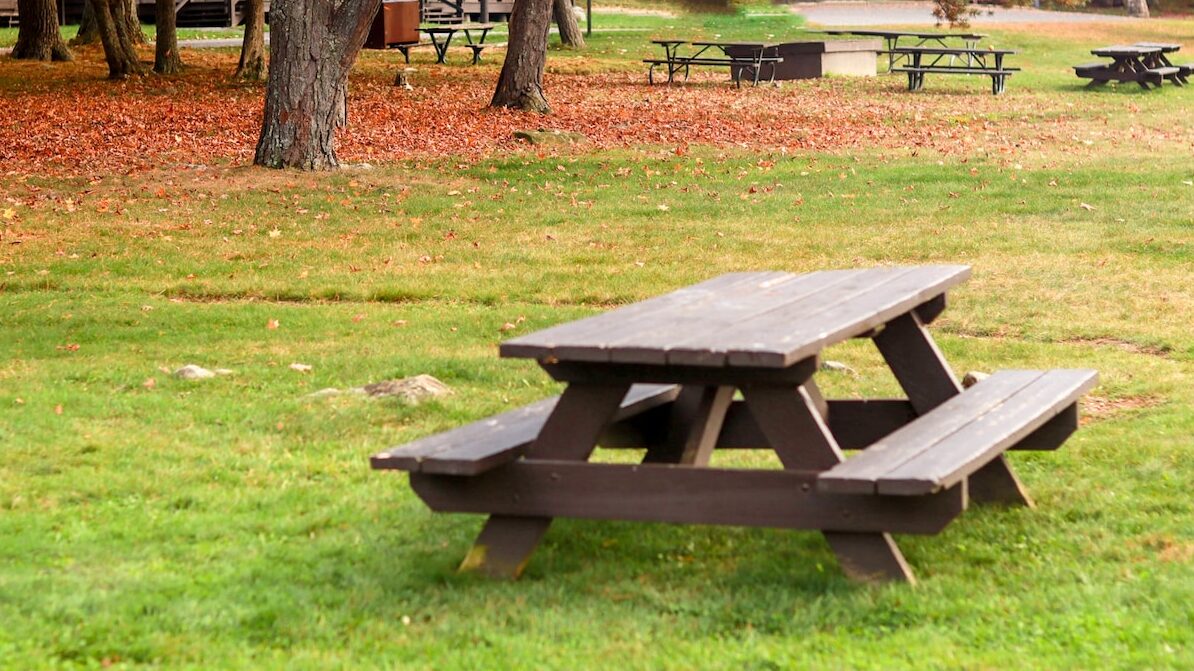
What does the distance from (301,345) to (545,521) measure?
13.9ft

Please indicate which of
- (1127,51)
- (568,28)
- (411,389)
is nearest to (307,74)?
(411,389)

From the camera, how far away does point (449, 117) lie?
21391 mm

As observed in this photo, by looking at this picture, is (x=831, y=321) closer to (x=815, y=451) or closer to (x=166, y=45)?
(x=815, y=451)

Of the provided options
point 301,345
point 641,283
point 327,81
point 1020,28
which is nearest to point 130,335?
point 301,345

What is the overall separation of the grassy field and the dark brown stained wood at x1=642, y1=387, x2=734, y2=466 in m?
0.29

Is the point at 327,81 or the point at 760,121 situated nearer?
the point at 327,81

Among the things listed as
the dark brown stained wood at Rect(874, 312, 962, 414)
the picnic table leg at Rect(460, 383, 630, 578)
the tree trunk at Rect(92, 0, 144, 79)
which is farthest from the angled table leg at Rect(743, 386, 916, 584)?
the tree trunk at Rect(92, 0, 144, 79)

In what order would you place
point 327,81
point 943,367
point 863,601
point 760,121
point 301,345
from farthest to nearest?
point 760,121 < point 327,81 < point 301,345 < point 943,367 < point 863,601

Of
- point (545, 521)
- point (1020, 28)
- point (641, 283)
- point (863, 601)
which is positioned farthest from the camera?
point (1020, 28)

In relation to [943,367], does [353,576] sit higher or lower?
lower

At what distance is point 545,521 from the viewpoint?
4918mm

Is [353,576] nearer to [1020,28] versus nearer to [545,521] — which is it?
[545,521]

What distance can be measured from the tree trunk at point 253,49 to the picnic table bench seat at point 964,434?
71.8 ft

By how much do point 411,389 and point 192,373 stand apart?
49.7 inches
